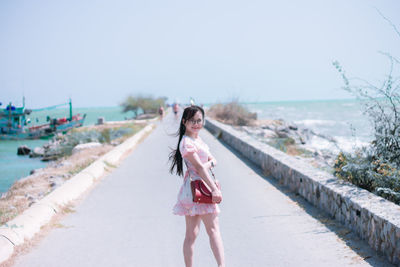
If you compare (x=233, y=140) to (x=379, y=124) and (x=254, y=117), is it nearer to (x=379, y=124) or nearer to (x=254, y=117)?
(x=379, y=124)

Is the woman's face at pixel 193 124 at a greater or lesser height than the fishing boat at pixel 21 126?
greater

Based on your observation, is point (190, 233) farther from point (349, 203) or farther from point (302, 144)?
point (302, 144)

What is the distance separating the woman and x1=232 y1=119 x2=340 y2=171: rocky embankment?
4278 millimetres

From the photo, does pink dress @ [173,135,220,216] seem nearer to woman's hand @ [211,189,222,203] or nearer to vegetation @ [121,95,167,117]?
woman's hand @ [211,189,222,203]

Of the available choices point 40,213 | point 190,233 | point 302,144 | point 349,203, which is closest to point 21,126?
point 302,144

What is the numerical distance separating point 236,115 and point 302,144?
1502 centimetres

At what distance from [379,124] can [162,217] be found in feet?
12.5

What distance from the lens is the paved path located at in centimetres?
493

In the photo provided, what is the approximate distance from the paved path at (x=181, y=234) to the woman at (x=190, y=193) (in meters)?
0.89

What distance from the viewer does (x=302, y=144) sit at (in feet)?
81.1

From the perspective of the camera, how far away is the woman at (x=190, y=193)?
389 centimetres

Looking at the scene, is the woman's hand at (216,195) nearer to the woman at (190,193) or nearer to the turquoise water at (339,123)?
the woman at (190,193)

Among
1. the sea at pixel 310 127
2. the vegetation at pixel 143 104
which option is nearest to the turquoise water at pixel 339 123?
the sea at pixel 310 127

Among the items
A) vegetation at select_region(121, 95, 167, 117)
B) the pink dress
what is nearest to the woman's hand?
the pink dress
